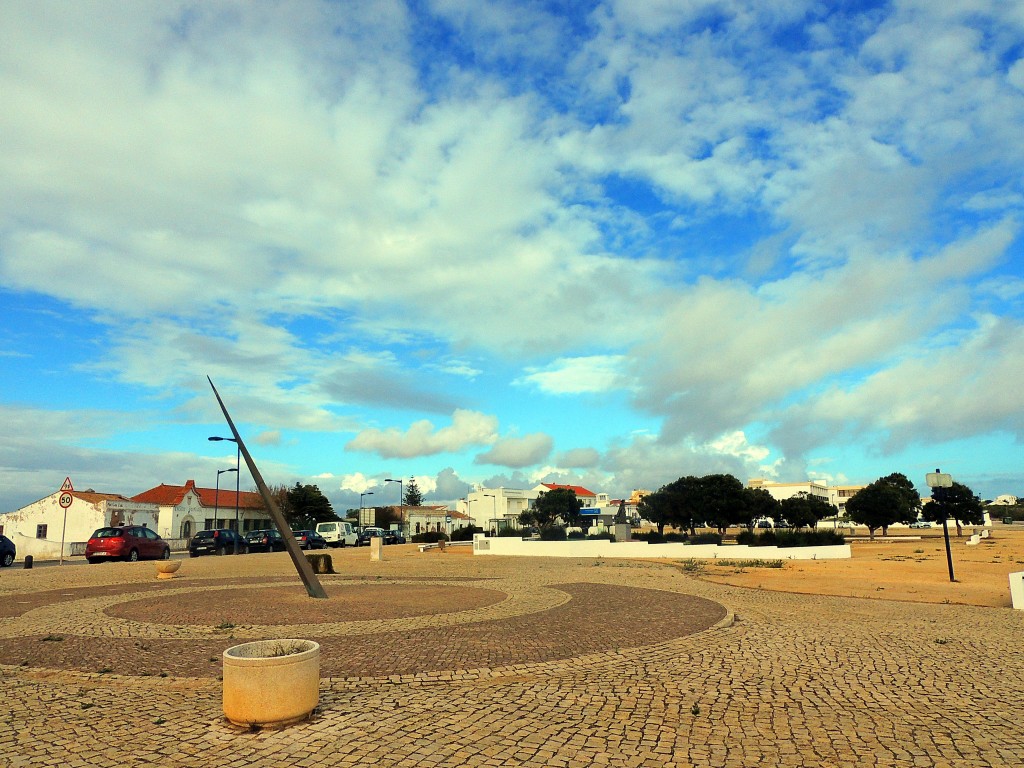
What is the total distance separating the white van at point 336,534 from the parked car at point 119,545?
65.5 ft

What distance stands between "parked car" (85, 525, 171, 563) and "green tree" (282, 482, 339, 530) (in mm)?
54176

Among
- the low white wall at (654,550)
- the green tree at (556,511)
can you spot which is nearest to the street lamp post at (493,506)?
the green tree at (556,511)

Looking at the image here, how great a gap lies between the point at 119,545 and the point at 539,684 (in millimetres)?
30812

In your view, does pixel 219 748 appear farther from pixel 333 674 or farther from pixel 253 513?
pixel 253 513

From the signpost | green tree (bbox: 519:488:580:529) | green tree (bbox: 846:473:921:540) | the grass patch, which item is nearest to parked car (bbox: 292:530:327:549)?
the grass patch

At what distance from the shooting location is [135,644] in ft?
32.5

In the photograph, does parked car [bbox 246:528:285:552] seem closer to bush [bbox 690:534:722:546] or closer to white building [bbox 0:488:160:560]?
white building [bbox 0:488:160:560]

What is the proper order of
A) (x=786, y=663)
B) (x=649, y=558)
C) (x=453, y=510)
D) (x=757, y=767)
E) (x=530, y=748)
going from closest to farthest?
(x=757, y=767) < (x=530, y=748) < (x=786, y=663) < (x=649, y=558) < (x=453, y=510)

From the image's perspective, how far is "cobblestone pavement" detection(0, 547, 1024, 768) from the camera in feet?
18.0

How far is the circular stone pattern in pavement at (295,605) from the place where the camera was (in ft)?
40.9

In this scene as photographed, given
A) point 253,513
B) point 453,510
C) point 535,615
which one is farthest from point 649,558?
point 453,510

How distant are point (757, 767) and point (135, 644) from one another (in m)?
8.62

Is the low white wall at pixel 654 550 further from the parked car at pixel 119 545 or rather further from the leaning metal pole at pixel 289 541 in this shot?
the leaning metal pole at pixel 289 541

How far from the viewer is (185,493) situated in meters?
69.8
